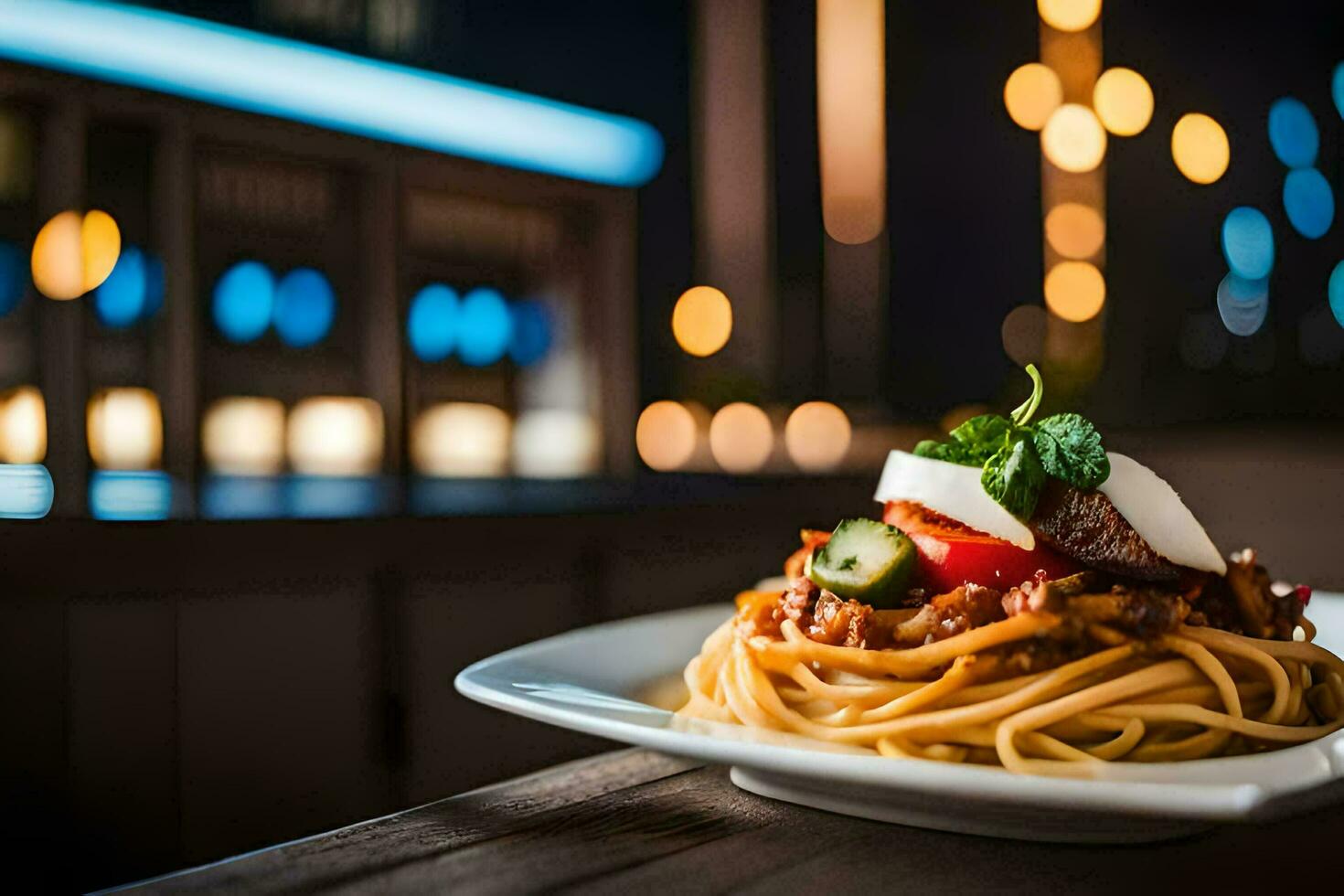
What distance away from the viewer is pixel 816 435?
7.38 meters

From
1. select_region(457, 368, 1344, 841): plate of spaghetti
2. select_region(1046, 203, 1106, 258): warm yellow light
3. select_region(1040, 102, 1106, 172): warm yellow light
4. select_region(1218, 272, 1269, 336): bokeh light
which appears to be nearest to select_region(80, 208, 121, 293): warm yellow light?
select_region(457, 368, 1344, 841): plate of spaghetti

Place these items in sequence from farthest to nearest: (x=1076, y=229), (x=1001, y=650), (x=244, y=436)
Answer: (x=1076, y=229)
(x=244, y=436)
(x=1001, y=650)

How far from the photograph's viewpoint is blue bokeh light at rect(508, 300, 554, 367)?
17.6 feet

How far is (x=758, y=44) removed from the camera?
298 inches

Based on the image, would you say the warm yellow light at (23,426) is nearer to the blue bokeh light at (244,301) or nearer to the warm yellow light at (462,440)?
the blue bokeh light at (244,301)

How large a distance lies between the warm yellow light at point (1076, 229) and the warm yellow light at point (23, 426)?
497cm

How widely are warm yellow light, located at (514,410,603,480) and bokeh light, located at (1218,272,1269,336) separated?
3176 mm

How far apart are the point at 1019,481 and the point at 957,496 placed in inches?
2.6

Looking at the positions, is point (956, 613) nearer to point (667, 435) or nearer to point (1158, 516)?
point (1158, 516)

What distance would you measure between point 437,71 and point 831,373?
11.9 feet

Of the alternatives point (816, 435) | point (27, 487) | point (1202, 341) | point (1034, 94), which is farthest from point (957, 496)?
point (816, 435)

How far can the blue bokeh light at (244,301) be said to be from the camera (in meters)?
4.16

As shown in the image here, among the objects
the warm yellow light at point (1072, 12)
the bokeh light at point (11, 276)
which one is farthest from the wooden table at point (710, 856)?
the warm yellow light at point (1072, 12)

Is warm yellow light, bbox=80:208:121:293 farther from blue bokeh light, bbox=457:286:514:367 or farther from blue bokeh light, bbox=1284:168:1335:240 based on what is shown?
blue bokeh light, bbox=1284:168:1335:240
